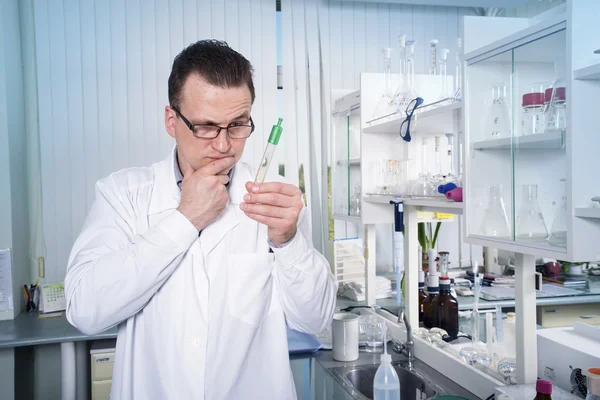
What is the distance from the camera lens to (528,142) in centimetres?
131

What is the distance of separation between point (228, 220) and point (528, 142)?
829 mm

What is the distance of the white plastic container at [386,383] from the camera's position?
1454 millimetres

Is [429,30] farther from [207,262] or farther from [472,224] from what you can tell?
[207,262]

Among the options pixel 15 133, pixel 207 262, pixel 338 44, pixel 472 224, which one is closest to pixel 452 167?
pixel 472 224

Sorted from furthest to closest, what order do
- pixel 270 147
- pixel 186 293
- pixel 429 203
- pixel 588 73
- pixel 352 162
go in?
pixel 352 162, pixel 429 203, pixel 186 293, pixel 270 147, pixel 588 73

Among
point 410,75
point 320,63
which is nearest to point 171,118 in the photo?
point 410,75

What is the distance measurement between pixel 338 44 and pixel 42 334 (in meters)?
2.73

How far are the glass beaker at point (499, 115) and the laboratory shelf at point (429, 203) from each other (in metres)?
0.27

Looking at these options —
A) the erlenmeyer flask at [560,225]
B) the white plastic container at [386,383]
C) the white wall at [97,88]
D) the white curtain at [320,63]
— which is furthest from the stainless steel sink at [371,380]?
the white wall at [97,88]

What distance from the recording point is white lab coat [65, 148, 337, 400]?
116cm

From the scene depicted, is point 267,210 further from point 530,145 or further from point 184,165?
point 530,145

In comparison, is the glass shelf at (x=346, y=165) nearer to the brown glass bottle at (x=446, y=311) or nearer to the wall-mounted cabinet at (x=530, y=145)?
the brown glass bottle at (x=446, y=311)

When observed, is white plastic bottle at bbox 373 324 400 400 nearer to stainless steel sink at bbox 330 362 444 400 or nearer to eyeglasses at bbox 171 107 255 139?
stainless steel sink at bbox 330 362 444 400

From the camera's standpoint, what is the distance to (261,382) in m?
1.37
